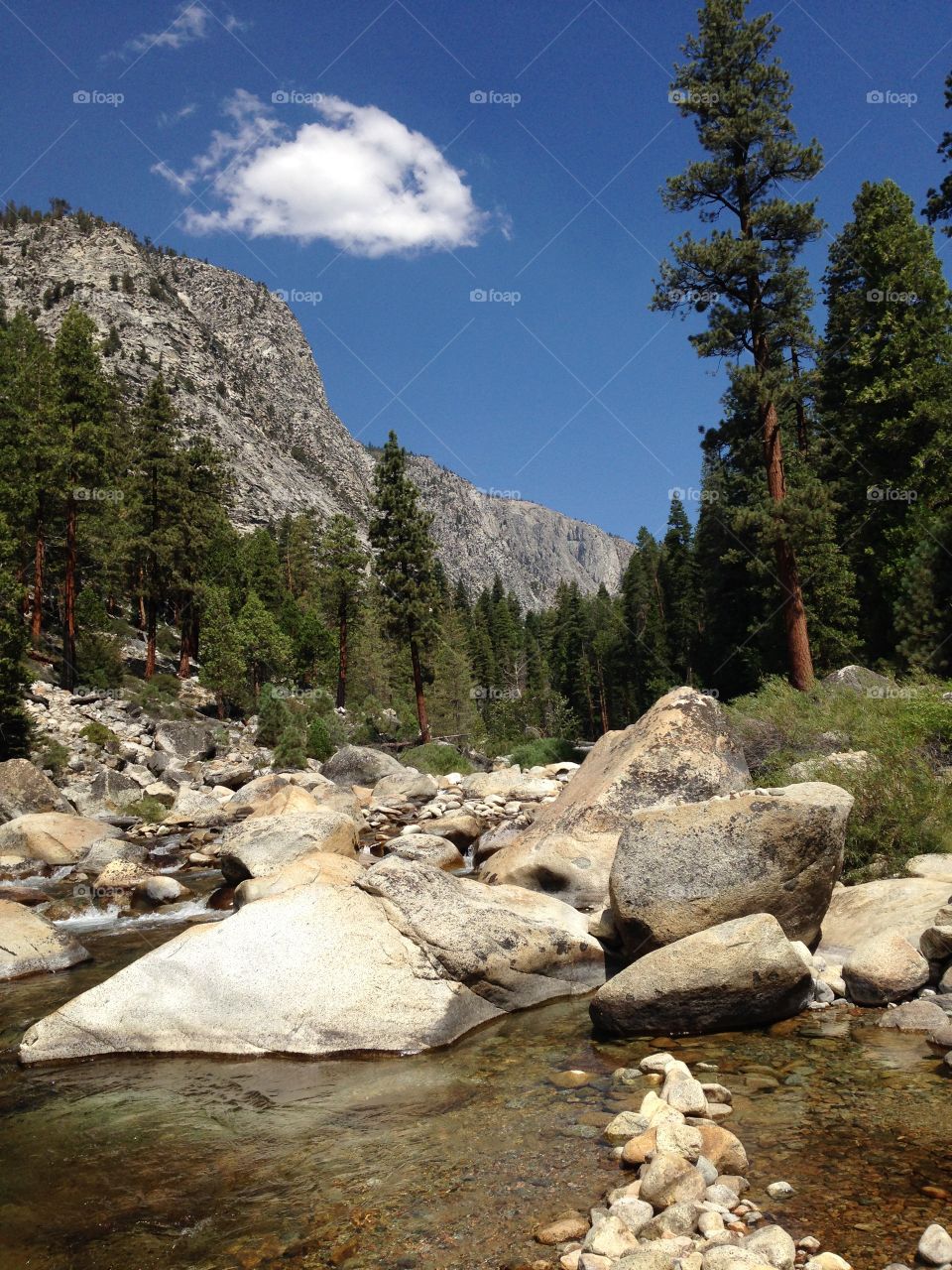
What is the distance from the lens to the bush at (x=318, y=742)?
34.8 meters

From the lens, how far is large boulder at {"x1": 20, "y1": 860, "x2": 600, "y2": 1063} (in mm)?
6512

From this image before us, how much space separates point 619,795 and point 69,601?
31.6 m

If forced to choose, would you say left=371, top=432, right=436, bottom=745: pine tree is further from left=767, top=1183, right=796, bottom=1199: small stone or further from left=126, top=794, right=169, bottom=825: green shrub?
left=767, top=1183, right=796, bottom=1199: small stone

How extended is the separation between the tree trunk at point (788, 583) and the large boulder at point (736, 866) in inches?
418

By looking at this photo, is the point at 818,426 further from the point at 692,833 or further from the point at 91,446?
the point at 692,833

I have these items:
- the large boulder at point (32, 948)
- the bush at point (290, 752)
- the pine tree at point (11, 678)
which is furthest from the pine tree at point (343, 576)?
the large boulder at point (32, 948)

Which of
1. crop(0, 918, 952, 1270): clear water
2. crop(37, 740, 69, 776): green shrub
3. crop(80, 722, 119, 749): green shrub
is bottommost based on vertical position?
crop(0, 918, 952, 1270): clear water

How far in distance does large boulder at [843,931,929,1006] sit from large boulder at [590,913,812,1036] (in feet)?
1.38

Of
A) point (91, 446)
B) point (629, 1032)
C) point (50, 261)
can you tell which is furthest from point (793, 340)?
point (50, 261)

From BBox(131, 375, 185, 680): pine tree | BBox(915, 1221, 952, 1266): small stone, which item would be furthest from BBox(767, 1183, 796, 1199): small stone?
BBox(131, 375, 185, 680): pine tree

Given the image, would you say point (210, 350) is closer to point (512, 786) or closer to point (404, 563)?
point (404, 563)

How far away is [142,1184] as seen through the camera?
461 cm

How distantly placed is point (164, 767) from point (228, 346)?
16023 centimetres

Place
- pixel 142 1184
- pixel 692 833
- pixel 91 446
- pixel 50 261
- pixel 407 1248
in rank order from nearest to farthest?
pixel 407 1248, pixel 142 1184, pixel 692 833, pixel 91 446, pixel 50 261
